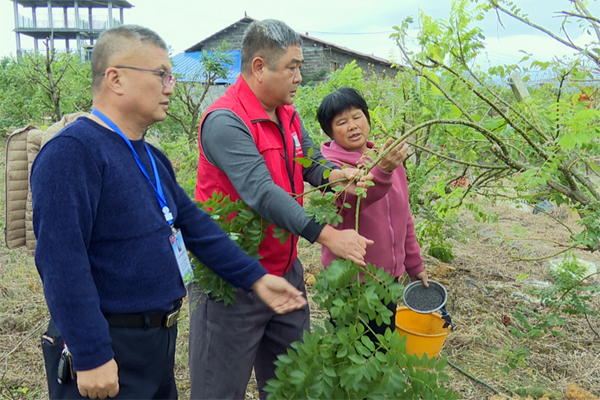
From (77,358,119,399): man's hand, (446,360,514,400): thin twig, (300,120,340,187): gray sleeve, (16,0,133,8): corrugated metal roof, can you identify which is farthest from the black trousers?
(16,0,133,8): corrugated metal roof

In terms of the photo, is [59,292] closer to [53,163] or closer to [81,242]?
[81,242]

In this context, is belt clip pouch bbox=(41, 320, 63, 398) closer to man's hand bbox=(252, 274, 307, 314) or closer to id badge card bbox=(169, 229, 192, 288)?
id badge card bbox=(169, 229, 192, 288)

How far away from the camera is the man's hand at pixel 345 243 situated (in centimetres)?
167

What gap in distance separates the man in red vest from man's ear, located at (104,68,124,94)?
41 cm

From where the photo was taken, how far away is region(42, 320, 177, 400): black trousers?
4.76 ft

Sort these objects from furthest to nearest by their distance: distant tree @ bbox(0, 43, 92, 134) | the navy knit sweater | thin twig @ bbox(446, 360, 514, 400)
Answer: distant tree @ bbox(0, 43, 92, 134)
thin twig @ bbox(446, 360, 514, 400)
the navy knit sweater

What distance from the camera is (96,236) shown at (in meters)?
1.38

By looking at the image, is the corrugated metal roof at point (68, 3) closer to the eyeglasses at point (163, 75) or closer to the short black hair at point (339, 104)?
the short black hair at point (339, 104)

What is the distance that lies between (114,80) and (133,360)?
85 centimetres

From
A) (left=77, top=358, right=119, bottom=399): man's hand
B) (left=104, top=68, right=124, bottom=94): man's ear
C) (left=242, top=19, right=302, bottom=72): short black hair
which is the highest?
Answer: (left=242, top=19, right=302, bottom=72): short black hair

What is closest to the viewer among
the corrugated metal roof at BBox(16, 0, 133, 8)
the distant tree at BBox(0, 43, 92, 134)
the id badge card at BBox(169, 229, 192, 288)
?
the id badge card at BBox(169, 229, 192, 288)

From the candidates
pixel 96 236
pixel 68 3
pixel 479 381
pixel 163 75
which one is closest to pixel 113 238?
pixel 96 236

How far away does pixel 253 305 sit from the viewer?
193cm

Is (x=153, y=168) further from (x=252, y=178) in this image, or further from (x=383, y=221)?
(x=383, y=221)
